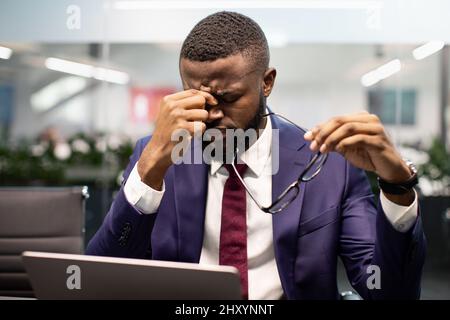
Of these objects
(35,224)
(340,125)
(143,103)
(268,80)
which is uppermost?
(143,103)

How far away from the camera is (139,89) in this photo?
4.45 meters

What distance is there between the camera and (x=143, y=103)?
446cm

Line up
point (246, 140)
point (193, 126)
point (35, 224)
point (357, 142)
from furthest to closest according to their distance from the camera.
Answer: point (35, 224) → point (246, 140) → point (193, 126) → point (357, 142)

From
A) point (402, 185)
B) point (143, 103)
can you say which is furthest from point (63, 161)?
point (402, 185)

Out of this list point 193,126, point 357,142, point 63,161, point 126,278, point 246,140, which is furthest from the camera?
point 63,161

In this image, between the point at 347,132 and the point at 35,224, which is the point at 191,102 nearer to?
the point at 347,132

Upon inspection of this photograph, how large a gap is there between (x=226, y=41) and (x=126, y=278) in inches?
23.1

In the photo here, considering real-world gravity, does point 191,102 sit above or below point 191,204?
above

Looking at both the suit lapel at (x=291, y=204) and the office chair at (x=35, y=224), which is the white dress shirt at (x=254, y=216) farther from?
the office chair at (x=35, y=224)

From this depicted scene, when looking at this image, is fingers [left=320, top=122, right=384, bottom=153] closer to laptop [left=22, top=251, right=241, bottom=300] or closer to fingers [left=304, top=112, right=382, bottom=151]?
fingers [left=304, top=112, right=382, bottom=151]

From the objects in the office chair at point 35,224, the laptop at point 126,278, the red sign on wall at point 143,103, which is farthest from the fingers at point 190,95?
the red sign on wall at point 143,103

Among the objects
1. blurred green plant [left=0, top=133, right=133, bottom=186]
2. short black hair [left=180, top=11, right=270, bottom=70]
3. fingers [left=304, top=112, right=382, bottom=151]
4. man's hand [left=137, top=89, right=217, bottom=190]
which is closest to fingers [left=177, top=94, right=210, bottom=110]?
man's hand [left=137, top=89, right=217, bottom=190]
